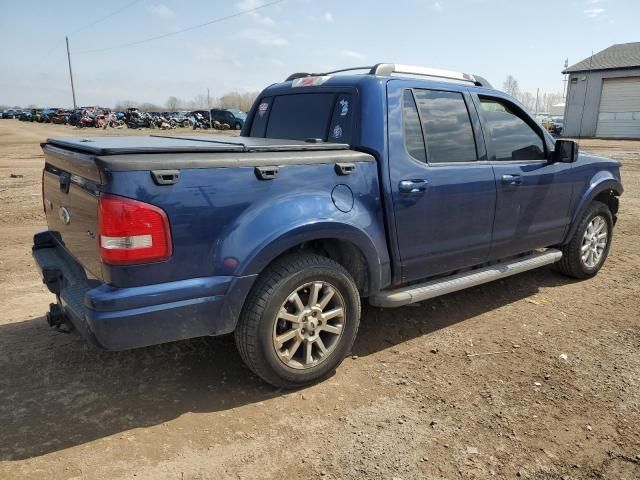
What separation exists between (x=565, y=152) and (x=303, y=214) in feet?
9.55

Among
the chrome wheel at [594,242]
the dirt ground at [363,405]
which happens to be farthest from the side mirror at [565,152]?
the dirt ground at [363,405]

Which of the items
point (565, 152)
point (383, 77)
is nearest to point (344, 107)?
Answer: point (383, 77)

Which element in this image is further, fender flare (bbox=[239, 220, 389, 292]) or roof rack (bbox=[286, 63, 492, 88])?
roof rack (bbox=[286, 63, 492, 88])

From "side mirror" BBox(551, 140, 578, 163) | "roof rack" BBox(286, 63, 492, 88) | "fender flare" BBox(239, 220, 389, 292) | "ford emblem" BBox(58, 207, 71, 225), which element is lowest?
"fender flare" BBox(239, 220, 389, 292)

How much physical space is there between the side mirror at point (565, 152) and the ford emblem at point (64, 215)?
13.3 feet

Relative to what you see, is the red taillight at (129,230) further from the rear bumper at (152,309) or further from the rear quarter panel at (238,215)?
the rear bumper at (152,309)

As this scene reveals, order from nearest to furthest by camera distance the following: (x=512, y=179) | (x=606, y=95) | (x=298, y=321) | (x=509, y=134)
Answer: (x=298, y=321) < (x=512, y=179) < (x=509, y=134) < (x=606, y=95)

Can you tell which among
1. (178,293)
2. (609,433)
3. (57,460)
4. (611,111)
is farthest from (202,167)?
(611,111)

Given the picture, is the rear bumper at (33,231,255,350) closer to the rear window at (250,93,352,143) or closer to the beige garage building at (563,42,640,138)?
the rear window at (250,93,352,143)

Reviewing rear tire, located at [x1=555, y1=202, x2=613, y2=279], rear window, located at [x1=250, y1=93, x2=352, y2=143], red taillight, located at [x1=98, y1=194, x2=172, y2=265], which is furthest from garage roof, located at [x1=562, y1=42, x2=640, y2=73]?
red taillight, located at [x1=98, y1=194, x2=172, y2=265]

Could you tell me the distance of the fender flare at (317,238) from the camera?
289 cm

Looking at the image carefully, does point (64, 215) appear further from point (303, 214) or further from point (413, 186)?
point (413, 186)

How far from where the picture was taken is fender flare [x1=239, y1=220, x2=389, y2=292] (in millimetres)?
2891

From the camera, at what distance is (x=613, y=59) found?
35719 millimetres
